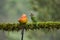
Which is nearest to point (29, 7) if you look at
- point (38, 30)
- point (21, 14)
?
point (21, 14)

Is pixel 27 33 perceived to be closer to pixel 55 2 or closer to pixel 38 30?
pixel 38 30

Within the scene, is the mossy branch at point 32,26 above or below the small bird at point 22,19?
below

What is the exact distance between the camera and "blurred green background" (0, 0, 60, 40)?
128cm

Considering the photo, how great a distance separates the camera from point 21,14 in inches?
51.4

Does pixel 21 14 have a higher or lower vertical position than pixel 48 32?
higher

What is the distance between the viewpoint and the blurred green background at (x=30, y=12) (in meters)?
1.28

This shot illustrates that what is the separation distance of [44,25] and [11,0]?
299mm

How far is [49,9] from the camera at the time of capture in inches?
53.4

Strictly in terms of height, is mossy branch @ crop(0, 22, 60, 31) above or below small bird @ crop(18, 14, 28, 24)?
below

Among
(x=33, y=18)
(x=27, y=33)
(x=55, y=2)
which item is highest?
(x=55, y=2)

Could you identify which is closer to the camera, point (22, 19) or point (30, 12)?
point (22, 19)

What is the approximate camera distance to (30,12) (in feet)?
4.32

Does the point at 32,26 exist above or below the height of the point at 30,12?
below

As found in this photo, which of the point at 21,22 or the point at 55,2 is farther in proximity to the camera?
the point at 55,2
